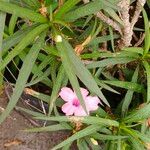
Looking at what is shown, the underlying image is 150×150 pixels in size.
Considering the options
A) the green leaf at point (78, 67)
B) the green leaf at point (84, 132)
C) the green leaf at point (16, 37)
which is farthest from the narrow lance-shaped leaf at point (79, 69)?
the green leaf at point (84, 132)

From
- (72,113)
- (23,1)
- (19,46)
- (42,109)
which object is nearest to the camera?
(19,46)

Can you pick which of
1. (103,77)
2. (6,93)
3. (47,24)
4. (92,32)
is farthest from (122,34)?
(6,93)

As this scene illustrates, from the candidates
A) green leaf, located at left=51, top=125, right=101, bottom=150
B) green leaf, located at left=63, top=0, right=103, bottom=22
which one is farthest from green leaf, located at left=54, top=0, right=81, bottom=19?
green leaf, located at left=51, top=125, right=101, bottom=150

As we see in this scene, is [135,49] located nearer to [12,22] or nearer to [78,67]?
[78,67]

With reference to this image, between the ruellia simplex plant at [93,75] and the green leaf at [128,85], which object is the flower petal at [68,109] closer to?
the ruellia simplex plant at [93,75]

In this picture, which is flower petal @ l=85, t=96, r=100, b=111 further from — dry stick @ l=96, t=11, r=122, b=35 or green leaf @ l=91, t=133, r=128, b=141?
dry stick @ l=96, t=11, r=122, b=35

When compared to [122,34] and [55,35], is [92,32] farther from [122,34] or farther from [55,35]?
[55,35]
